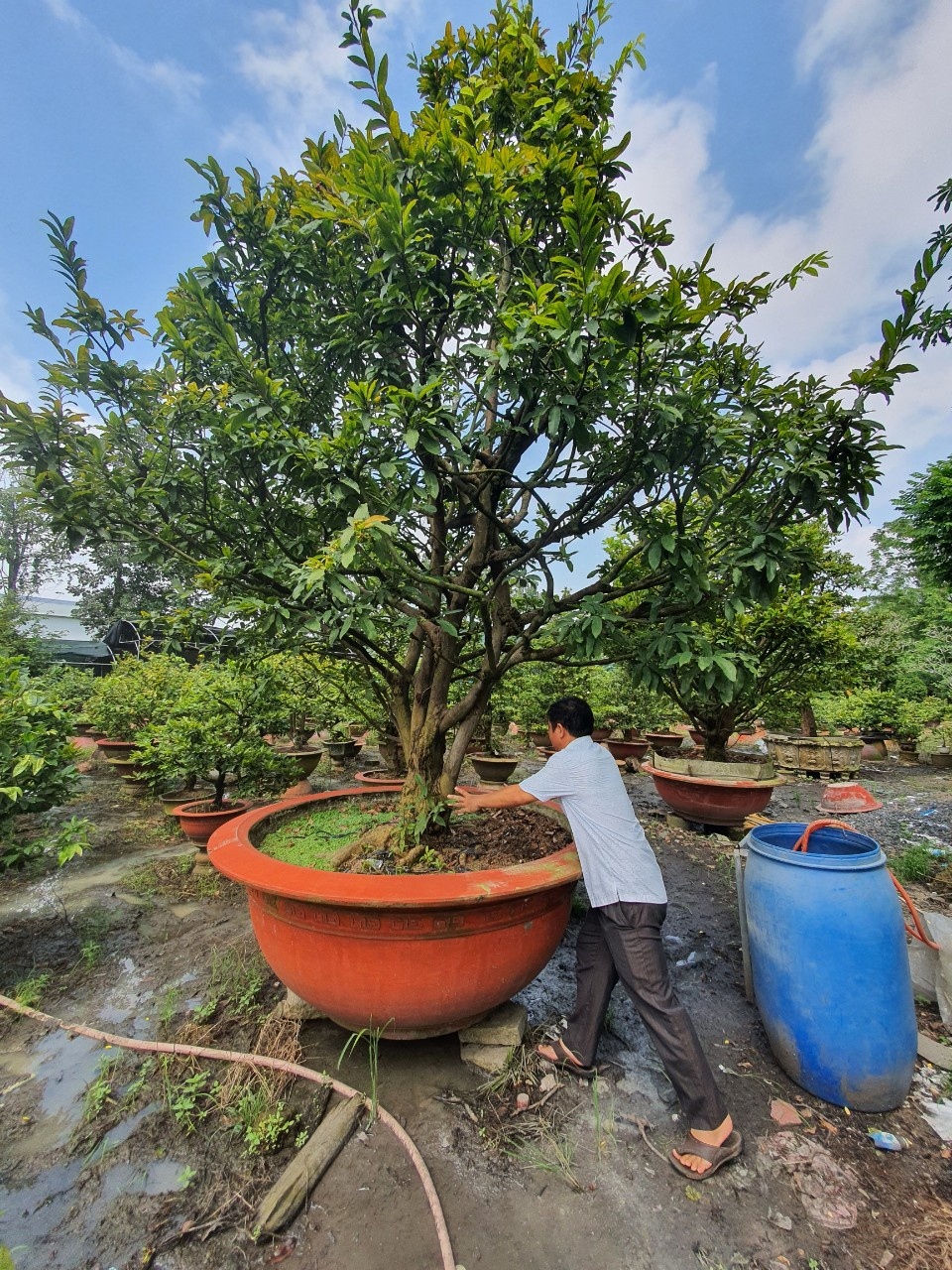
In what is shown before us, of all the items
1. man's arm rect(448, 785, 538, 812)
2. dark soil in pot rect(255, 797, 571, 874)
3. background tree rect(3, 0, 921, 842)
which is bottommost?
dark soil in pot rect(255, 797, 571, 874)

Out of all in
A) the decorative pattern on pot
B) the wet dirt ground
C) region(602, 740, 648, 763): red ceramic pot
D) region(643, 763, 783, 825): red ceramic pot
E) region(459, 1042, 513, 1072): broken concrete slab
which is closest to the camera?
the wet dirt ground

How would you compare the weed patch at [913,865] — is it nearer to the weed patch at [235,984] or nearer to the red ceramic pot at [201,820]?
the weed patch at [235,984]

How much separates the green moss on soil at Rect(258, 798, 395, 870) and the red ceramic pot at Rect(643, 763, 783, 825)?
9.66 feet

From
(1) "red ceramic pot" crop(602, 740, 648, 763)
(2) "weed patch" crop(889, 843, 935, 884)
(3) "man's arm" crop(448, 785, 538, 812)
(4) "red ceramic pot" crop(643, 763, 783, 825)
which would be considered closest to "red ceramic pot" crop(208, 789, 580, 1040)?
(3) "man's arm" crop(448, 785, 538, 812)

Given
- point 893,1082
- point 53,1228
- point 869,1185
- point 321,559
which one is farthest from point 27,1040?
point 893,1082

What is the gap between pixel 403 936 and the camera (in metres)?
1.74

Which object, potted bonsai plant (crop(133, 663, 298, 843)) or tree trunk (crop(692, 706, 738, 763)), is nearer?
potted bonsai plant (crop(133, 663, 298, 843))

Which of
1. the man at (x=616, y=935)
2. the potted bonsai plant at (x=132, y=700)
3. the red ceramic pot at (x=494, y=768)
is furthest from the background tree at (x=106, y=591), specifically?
the man at (x=616, y=935)

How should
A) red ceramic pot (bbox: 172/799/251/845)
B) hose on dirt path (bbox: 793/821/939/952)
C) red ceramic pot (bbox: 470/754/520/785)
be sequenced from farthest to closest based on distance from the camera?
red ceramic pot (bbox: 470/754/520/785) → red ceramic pot (bbox: 172/799/251/845) → hose on dirt path (bbox: 793/821/939/952)

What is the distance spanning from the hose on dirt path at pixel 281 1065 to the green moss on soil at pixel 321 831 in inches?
24.9

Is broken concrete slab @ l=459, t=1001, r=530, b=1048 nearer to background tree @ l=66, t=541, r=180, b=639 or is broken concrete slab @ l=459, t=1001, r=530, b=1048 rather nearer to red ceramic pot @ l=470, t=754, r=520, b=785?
red ceramic pot @ l=470, t=754, r=520, b=785

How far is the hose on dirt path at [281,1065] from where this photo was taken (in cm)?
138

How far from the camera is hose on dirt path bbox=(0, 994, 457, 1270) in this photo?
4.51ft

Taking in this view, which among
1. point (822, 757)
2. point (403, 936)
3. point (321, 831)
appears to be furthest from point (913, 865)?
point (822, 757)
